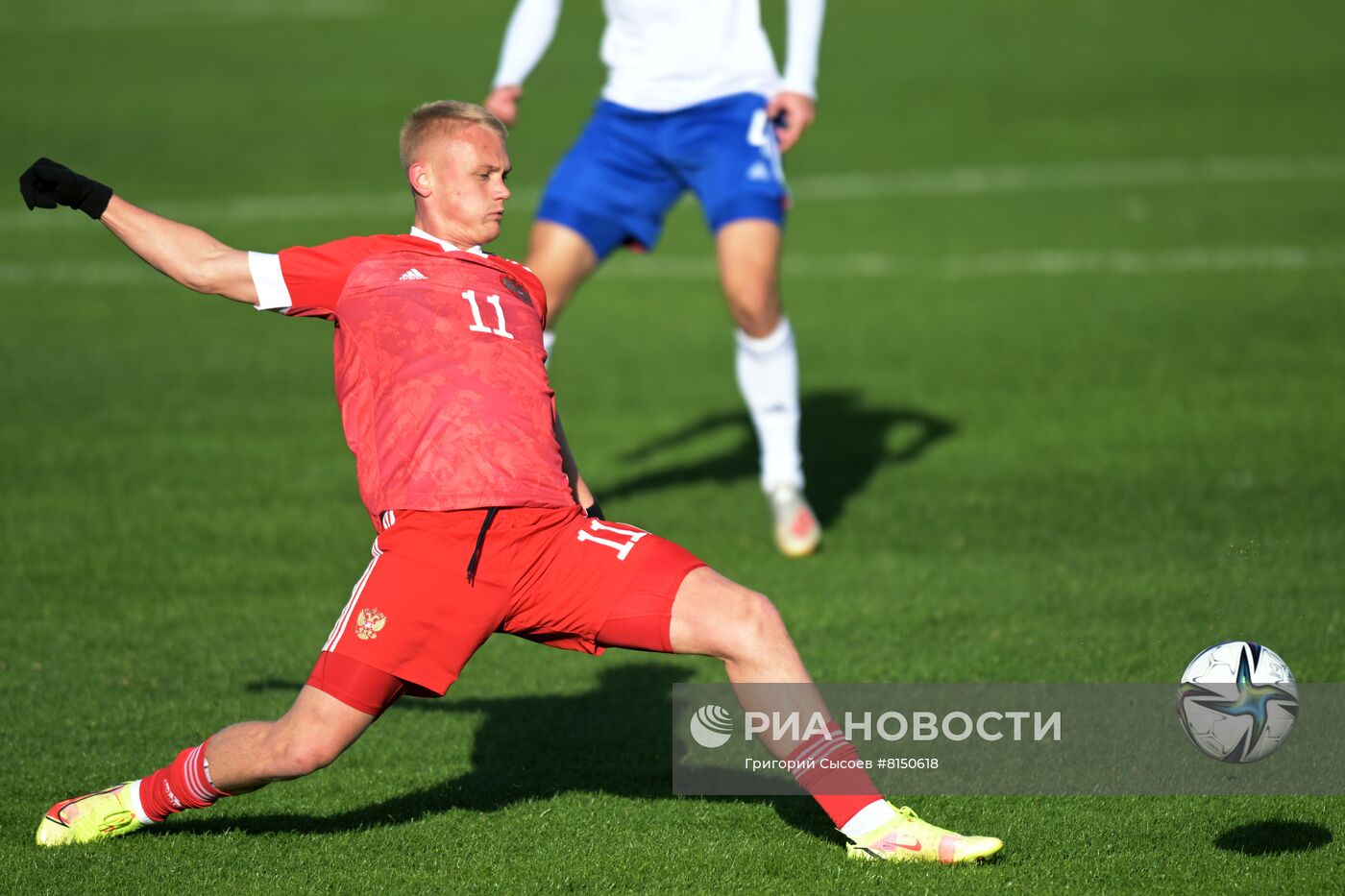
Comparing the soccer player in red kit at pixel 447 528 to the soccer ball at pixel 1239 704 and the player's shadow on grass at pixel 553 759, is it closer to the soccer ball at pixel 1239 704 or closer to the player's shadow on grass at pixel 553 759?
the player's shadow on grass at pixel 553 759

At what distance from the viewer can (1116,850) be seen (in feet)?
15.6

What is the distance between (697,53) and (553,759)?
3672mm

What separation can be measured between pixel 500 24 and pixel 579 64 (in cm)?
491

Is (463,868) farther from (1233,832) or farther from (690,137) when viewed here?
(690,137)

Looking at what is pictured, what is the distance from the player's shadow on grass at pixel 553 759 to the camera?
5.08 m

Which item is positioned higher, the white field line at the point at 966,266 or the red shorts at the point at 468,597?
the white field line at the point at 966,266

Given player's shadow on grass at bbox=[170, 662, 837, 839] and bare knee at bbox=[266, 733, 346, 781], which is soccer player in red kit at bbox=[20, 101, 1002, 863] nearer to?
bare knee at bbox=[266, 733, 346, 781]

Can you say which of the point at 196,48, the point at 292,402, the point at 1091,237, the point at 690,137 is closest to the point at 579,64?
the point at 196,48

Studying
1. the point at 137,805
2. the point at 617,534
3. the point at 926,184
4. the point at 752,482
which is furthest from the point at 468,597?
the point at 926,184

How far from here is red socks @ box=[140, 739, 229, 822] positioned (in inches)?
182

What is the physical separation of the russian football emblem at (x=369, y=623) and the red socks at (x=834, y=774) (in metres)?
1.11

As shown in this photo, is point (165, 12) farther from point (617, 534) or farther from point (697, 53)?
point (617, 534)

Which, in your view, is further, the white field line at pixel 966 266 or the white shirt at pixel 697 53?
the white field line at pixel 966 266

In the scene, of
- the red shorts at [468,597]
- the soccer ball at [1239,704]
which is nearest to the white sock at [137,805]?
the red shorts at [468,597]
